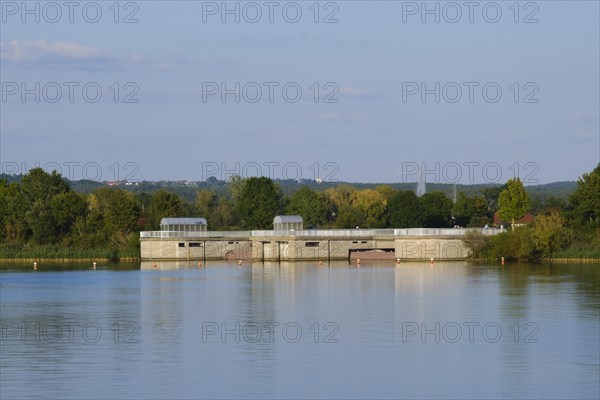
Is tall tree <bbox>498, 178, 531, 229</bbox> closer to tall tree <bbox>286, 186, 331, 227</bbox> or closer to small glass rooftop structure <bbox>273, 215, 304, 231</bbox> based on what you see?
small glass rooftop structure <bbox>273, 215, 304, 231</bbox>

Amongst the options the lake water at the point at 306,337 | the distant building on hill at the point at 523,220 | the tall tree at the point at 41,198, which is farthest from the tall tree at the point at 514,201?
the tall tree at the point at 41,198

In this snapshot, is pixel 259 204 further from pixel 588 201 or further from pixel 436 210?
pixel 588 201

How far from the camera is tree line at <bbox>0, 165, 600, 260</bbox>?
89.9 meters

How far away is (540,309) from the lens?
4581cm

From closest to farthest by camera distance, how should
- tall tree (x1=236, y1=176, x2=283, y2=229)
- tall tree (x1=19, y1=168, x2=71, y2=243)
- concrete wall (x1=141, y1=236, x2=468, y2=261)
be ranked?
concrete wall (x1=141, y1=236, x2=468, y2=261), tall tree (x1=19, y1=168, x2=71, y2=243), tall tree (x1=236, y1=176, x2=283, y2=229)

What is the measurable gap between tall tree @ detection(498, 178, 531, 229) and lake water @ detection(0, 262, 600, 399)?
84.0ft

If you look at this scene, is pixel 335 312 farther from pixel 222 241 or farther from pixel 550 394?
pixel 222 241

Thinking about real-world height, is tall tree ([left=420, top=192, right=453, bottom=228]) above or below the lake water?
above

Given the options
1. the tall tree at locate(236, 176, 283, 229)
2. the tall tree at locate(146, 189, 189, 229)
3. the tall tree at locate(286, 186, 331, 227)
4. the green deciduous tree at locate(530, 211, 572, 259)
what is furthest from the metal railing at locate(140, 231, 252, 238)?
the green deciduous tree at locate(530, 211, 572, 259)

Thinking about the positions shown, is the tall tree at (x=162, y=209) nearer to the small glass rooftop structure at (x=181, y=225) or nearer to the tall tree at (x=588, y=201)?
the small glass rooftop structure at (x=181, y=225)

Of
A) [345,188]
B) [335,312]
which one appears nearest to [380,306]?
[335,312]

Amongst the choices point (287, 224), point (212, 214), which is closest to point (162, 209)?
point (287, 224)

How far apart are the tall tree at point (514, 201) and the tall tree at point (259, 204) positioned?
1957 cm

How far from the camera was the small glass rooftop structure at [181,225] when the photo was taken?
3447 inches
